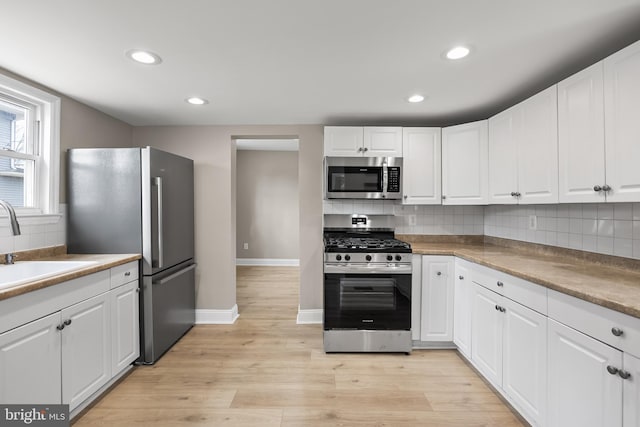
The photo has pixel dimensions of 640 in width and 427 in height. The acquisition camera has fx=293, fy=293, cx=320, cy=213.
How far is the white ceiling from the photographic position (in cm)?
140

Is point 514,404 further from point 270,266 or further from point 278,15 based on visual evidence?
point 270,266

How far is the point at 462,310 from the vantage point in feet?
8.20

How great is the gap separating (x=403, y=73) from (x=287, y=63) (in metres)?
0.81

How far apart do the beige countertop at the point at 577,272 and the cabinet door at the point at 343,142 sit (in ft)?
3.85

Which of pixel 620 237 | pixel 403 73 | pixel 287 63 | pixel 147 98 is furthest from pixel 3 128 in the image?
pixel 620 237

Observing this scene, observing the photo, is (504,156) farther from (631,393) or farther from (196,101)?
(196,101)

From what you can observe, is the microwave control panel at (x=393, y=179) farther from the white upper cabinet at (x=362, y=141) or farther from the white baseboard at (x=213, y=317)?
the white baseboard at (x=213, y=317)

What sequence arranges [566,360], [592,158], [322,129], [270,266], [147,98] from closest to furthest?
1. [566,360]
2. [592,158]
3. [147,98]
4. [322,129]
5. [270,266]

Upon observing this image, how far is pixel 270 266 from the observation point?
627 centimetres

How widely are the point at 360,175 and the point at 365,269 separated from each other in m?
0.95

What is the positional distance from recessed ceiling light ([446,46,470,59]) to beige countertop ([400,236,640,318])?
136cm

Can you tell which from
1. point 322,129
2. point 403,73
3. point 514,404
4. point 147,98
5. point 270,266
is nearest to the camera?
point 514,404

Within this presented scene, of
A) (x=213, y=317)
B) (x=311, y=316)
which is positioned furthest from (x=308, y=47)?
(x=213, y=317)

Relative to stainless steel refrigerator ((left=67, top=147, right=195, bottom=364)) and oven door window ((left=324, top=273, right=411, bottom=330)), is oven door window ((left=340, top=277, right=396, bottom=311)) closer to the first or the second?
oven door window ((left=324, top=273, right=411, bottom=330))
